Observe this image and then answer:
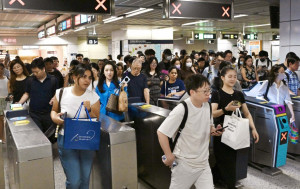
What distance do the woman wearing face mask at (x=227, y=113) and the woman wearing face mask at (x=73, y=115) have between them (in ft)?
4.46

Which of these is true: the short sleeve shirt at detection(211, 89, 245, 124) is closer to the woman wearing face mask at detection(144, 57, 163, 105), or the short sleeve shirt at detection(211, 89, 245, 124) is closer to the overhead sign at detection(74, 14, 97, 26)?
the woman wearing face mask at detection(144, 57, 163, 105)

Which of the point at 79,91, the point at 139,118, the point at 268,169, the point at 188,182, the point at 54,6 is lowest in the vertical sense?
the point at 268,169

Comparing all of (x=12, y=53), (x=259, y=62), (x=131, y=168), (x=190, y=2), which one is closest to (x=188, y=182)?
(x=131, y=168)

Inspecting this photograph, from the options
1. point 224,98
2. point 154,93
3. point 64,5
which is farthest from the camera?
point 154,93

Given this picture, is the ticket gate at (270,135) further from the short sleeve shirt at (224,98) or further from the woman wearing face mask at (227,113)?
the short sleeve shirt at (224,98)

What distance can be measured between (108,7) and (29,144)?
11.2 ft

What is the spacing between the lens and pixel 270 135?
15.1 ft

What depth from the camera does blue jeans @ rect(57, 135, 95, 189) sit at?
9.45ft

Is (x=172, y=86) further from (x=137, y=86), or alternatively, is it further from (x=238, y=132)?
(x=238, y=132)

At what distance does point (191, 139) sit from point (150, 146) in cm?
141

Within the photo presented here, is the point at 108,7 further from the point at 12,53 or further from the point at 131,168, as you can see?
the point at 12,53

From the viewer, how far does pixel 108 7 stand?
5.32 m

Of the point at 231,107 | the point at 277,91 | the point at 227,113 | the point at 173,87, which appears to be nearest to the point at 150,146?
the point at 227,113

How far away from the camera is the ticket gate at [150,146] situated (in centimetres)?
365
